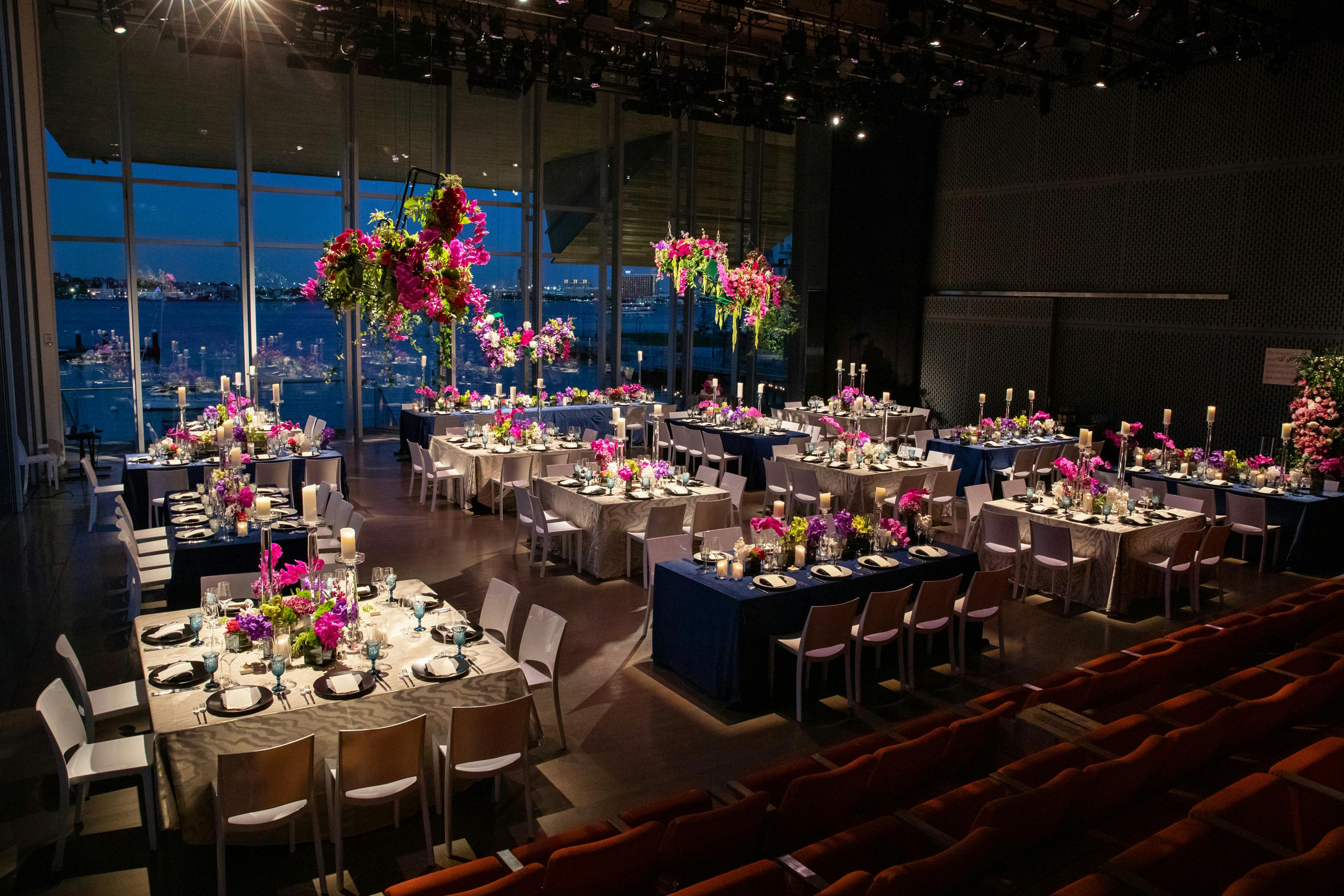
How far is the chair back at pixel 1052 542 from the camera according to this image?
Answer: 316 inches

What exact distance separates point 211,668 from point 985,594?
195 inches

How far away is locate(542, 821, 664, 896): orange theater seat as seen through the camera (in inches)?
121

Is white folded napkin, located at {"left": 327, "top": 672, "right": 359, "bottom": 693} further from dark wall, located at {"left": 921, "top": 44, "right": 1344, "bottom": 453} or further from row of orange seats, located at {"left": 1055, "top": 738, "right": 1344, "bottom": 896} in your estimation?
dark wall, located at {"left": 921, "top": 44, "right": 1344, "bottom": 453}

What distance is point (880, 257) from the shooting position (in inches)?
692

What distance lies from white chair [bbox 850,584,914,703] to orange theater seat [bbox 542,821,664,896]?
3.15 metres

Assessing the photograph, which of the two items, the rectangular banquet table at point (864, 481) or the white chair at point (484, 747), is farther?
the rectangular banquet table at point (864, 481)

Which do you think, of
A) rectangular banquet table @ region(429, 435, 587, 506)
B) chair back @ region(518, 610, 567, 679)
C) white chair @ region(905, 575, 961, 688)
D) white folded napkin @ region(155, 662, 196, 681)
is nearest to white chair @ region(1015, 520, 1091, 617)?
white chair @ region(905, 575, 961, 688)

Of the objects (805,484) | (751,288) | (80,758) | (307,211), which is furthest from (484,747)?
(307,211)

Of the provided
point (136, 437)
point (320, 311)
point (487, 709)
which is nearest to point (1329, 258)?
point (487, 709)

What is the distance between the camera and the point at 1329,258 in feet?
38.8

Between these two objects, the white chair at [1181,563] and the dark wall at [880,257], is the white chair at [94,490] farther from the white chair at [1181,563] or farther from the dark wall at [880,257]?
the dark wall at [880,257]

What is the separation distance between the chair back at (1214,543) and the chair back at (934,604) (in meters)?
3.07

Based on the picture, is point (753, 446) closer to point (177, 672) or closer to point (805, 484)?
point (805, 484)

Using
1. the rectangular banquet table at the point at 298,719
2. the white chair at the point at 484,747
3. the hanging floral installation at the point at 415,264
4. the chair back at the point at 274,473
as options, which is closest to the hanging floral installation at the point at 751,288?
the chair back at the point at 274,473
